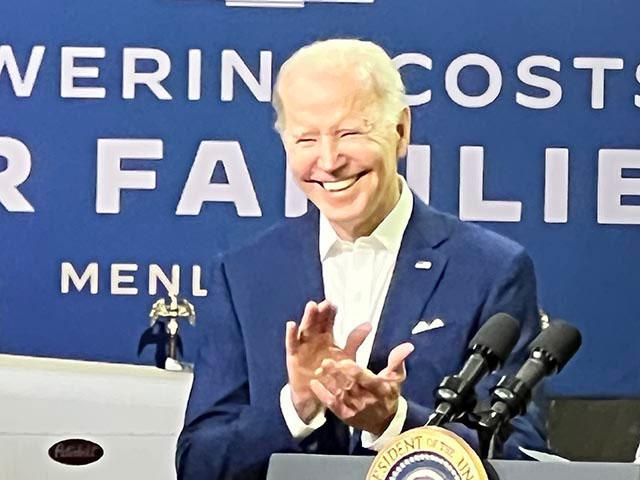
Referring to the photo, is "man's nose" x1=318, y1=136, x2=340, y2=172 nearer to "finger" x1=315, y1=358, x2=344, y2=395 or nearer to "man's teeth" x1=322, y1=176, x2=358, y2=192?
"man's teeth" x1=322, y1=176, x2=358, y2=192

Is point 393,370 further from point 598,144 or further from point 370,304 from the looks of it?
point 598,144

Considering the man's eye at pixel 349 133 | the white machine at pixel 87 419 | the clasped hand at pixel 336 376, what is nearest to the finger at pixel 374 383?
the clasped hand at pixel 336 376

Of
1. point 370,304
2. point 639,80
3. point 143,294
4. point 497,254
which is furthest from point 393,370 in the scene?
point 639,80

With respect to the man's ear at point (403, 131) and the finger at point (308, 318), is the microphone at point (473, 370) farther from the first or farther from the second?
the man's ear at point (403, 131)

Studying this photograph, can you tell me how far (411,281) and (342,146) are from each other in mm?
308

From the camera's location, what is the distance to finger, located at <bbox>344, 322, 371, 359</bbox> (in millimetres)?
1888

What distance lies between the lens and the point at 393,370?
186 centimetres

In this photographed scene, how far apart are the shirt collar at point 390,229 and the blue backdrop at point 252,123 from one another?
0.17 feet

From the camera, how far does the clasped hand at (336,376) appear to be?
1846 mm

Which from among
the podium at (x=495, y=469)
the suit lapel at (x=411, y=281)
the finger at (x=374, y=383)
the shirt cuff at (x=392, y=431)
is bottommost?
the podium at (x=495, y=469)

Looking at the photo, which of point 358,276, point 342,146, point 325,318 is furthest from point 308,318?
point 342,146

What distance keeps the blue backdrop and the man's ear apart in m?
0.02

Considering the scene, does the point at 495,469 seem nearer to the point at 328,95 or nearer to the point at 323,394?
the point at 323,394

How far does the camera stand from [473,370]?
1.81 m
